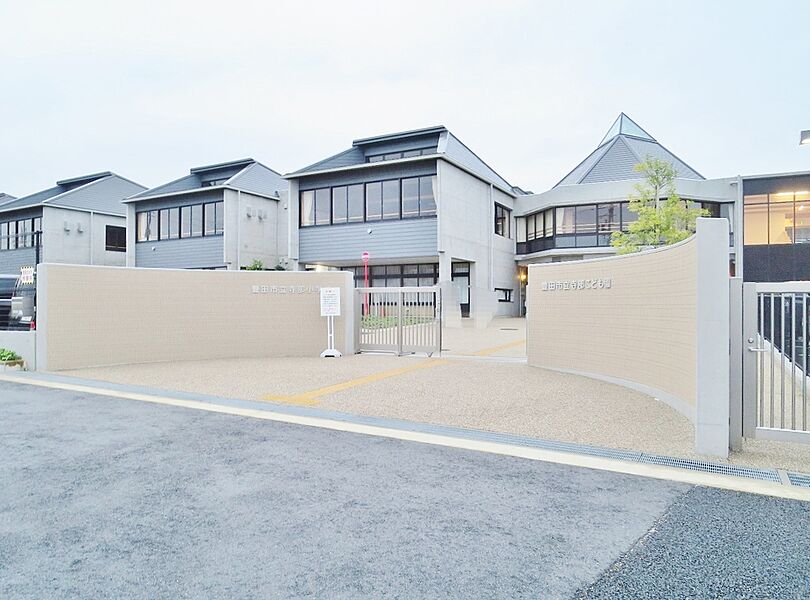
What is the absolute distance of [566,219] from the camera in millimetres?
28703

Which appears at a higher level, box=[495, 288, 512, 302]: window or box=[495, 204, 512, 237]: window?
box=[495, 204, 512, 237]: window

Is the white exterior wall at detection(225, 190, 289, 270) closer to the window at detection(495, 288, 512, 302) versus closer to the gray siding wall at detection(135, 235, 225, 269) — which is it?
the gray siding wall at detection(135, 235, 225, 269)

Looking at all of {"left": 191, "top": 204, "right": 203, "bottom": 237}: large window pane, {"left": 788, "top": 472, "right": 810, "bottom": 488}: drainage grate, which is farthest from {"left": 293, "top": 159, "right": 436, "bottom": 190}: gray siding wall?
{"left": 788, "top": 472, "right": 810, "bottom": 488}: drainage grate

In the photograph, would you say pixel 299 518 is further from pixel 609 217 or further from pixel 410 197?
pixel 609 217

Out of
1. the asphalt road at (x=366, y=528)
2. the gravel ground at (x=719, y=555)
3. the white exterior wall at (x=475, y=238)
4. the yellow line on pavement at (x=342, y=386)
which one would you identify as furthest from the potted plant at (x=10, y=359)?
the white exterior wall at (x=475, y=238)

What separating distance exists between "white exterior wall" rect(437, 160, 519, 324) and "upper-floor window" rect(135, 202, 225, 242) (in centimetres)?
1135

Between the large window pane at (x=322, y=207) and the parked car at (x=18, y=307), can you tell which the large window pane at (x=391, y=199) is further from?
the parked car at (x=18, y=307)

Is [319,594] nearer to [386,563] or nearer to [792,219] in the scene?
[386,563]

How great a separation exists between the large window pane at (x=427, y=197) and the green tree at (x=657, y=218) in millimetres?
7902

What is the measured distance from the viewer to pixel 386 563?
2.76 m

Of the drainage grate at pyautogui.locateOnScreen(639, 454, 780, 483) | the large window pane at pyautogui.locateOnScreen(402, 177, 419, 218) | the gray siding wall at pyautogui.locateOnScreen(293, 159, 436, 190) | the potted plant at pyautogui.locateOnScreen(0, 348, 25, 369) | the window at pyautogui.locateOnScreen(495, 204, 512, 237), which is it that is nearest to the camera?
the drainage grate at pyautogui.locateOnScreen(639, 454, 780, 483)

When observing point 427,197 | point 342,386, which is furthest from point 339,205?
point 342,386

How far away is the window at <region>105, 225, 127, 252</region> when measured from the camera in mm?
31727

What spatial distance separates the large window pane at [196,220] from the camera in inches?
1054
